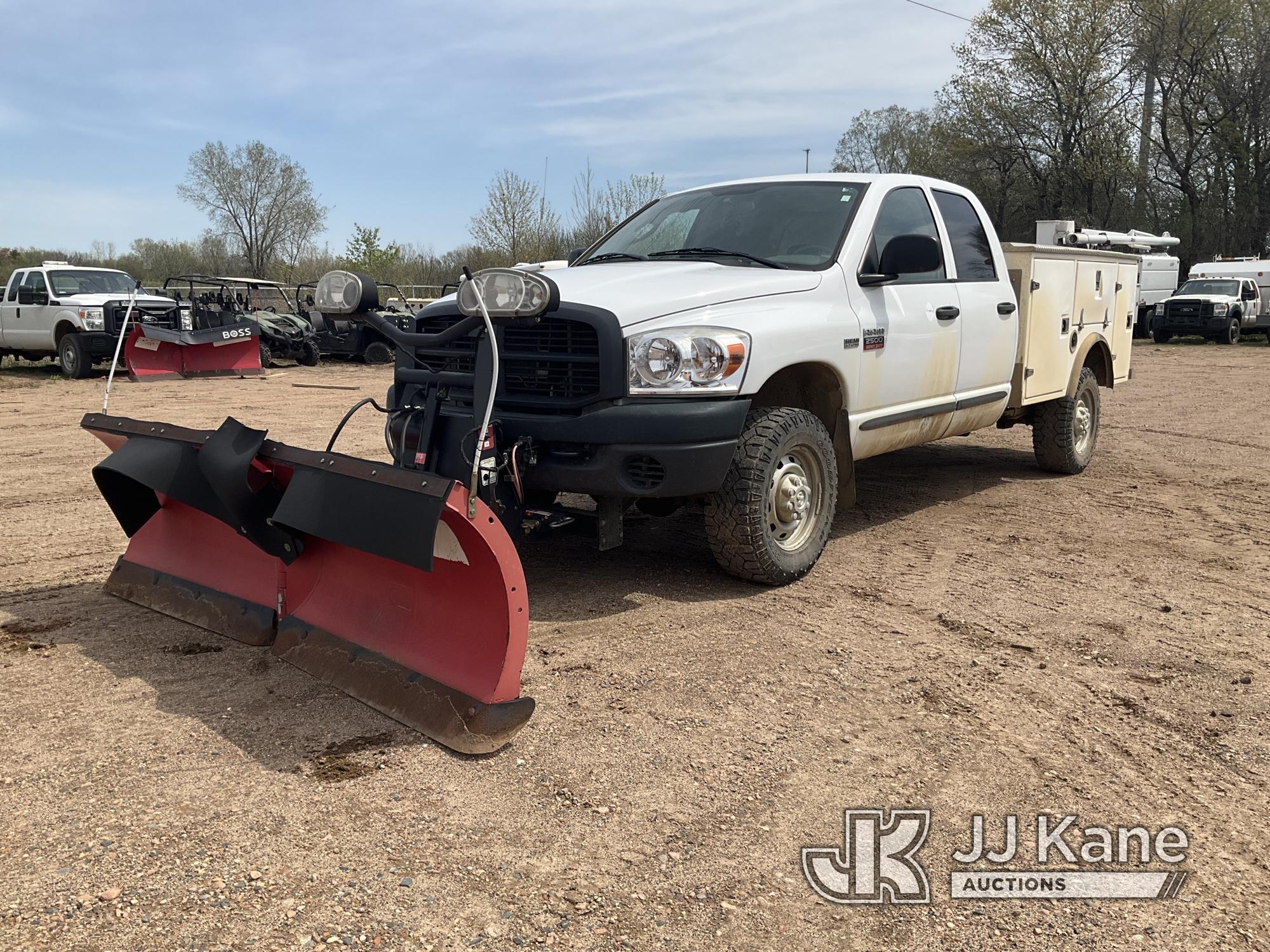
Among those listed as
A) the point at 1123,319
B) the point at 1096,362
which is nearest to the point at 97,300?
the point at 1096,362

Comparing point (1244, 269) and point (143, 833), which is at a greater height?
point (1244, 269)

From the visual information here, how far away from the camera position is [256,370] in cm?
1845

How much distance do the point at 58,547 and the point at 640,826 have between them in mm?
4551

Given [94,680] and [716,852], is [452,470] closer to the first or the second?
[94,680]

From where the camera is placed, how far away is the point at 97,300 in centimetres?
1811

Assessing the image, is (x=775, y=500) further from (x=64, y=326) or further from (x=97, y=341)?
(x=64, y=326)

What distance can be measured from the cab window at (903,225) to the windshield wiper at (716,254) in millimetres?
491

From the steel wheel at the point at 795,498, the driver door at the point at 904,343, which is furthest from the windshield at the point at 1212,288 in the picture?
the steel wheel at the point at 795,498

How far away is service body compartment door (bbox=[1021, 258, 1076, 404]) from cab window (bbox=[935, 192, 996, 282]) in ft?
1.66

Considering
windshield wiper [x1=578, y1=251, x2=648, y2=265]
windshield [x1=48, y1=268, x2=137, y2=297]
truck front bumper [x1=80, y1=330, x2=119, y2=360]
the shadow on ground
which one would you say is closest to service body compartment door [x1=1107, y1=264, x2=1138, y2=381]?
windshield wiper [x1=578, y1=251, x2=648, y2=265]

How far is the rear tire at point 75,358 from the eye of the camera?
17.6 metres

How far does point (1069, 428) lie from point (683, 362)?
4.74 meters

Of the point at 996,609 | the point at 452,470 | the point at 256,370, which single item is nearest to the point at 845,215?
the point at 996,609

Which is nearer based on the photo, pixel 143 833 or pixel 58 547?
pixel 143 833
